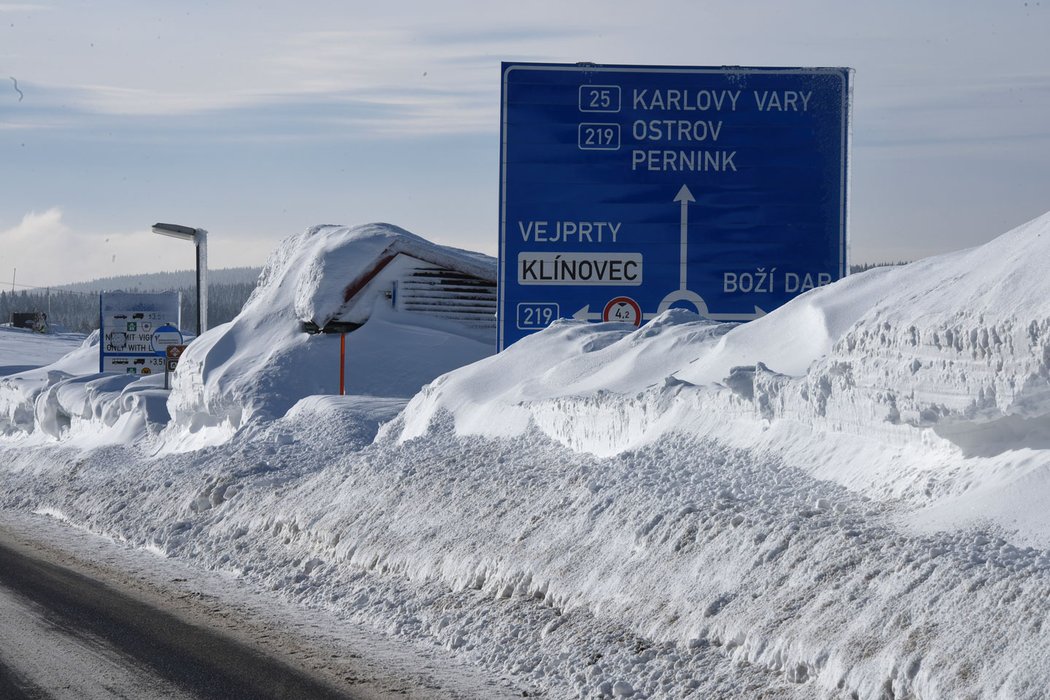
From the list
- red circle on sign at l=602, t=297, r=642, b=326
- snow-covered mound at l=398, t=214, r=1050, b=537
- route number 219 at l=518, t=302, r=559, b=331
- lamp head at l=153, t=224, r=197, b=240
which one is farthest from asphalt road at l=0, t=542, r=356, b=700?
lamp head at l=153, t=224, r=197, b=240

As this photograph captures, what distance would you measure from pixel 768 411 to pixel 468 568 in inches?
92.9

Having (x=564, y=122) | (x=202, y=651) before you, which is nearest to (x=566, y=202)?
(x=564, y=122)

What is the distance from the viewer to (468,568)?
30.2 feet

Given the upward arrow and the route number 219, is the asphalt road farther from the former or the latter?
the upward arrow

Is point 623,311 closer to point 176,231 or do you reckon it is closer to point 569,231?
point 569,231

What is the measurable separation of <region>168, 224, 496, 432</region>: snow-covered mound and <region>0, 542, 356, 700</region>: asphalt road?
10.9 meters

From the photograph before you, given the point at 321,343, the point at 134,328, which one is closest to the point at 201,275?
the point at 134,328

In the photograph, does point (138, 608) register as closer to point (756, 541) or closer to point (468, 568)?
point (468, 568)

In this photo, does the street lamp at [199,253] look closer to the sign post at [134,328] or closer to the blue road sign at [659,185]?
the sign post at [134,328]

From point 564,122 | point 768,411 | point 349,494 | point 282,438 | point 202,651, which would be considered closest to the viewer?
point 202,651

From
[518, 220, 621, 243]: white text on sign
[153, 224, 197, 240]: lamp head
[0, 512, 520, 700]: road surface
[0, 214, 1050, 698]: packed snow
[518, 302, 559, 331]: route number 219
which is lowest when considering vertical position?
[0, 512, 520, 700]: road surface

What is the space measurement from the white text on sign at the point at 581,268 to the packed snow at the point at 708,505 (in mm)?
2052

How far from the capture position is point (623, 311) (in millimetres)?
17312

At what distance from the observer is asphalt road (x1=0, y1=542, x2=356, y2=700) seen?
7.00 meters
